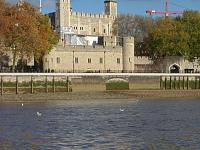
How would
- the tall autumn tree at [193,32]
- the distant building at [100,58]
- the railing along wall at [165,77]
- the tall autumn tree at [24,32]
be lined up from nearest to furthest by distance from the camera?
1. the railing along wall at [165,77]
2. the tall autumn tree at [24,32]
3. the distant building at [100,58]
4. the tall autumn tree at [193,32]

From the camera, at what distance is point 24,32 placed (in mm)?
73625

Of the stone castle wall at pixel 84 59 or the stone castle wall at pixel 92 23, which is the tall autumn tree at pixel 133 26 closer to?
the stone castle wall at pixel 92 23

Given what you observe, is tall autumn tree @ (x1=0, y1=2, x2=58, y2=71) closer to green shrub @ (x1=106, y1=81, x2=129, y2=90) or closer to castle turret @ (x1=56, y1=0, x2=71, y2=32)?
green shrub @ (x1=106, y1=81, x2=129, y2=90)

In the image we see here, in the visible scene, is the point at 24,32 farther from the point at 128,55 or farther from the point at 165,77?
the point at 128,55

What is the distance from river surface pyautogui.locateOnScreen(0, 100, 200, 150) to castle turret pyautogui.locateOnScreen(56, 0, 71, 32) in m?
92.7

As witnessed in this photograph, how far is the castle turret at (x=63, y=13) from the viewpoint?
458ft

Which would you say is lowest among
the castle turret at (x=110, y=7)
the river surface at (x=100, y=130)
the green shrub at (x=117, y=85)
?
the river surface at (x=100, y=130)

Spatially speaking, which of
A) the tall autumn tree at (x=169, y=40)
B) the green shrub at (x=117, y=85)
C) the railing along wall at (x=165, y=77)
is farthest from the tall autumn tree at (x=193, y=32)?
the green shrub at (x=117, y=85)

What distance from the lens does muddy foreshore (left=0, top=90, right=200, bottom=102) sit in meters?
65.0

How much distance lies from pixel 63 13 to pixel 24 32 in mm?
67497

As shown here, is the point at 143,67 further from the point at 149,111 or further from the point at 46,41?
the point at 149,111

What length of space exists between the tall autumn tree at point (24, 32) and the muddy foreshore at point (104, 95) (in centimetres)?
812

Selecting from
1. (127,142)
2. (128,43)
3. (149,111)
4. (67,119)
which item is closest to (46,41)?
(128,43)

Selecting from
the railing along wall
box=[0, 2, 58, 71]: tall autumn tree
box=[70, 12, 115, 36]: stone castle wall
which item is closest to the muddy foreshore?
the railing along wall
